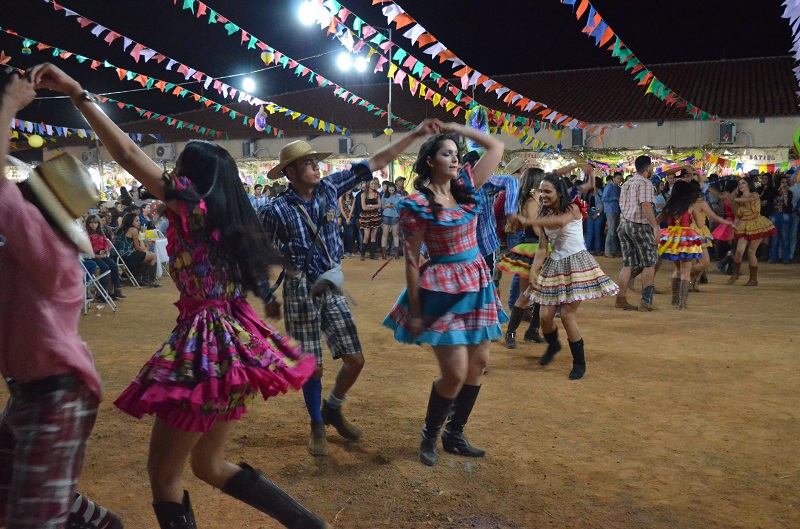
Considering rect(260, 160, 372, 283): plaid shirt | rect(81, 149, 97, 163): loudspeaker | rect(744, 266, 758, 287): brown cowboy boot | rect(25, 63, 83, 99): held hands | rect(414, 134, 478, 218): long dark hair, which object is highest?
rect(81, 149, 97, 163): loudspeaker

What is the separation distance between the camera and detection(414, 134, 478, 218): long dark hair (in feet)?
11.6

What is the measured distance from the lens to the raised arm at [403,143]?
11.1 ft

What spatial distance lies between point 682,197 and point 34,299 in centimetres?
829

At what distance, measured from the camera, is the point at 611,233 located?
50.5 feet

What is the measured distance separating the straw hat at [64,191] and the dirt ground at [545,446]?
1689 millimetres

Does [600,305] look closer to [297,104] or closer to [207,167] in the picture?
[207,167]

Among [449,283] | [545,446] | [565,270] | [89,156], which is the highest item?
[89,156]

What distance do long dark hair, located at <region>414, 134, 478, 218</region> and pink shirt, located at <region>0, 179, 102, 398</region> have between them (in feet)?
6.54

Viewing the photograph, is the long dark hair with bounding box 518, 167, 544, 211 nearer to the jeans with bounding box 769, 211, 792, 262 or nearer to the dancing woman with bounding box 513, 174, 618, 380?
the dancing woman with bounding box 513, 174, 618, 380

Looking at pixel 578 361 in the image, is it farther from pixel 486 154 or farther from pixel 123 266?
pixel 123 266

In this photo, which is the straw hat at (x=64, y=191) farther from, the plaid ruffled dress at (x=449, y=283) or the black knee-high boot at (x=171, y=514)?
the plaid ruffled dress at (x=449, y=283)

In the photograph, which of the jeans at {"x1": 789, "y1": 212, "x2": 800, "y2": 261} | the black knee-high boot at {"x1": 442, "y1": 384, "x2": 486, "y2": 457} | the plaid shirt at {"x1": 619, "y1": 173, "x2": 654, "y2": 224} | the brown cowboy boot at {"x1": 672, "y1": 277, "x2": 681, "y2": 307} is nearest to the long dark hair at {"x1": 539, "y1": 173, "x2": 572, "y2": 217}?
the black knee-high boot at {"x1": 442, "y1": 384, "x2": 486, "y2": 457}

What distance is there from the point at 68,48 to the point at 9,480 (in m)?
19.7

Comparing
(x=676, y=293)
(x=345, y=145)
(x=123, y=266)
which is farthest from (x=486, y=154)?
(x=345, y=145)
